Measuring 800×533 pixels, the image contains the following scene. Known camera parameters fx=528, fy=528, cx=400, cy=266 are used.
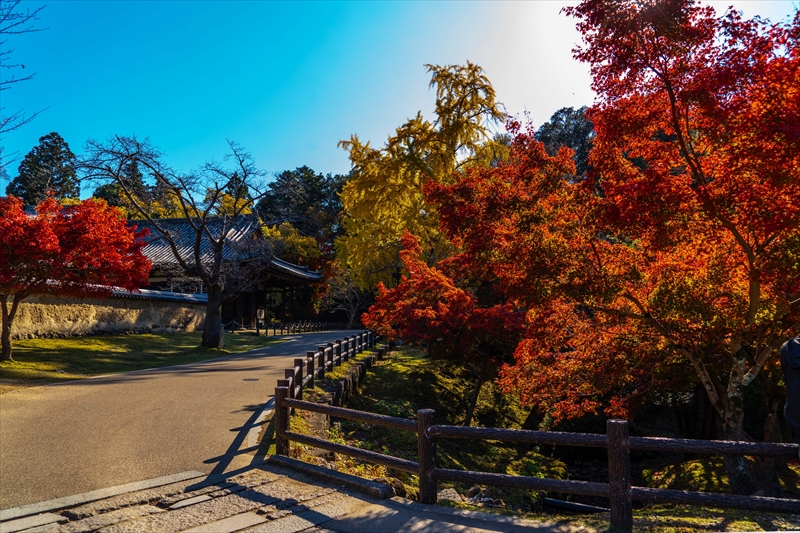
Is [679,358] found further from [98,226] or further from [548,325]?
[98,226]

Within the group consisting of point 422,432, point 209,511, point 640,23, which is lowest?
point 209,511

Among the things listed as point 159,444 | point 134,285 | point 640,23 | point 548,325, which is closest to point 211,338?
point 134,285

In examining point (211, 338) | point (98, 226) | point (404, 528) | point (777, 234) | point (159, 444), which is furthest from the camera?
point (211, 338)

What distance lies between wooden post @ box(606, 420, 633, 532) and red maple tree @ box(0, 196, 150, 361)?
1414cm

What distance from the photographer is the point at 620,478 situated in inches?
192

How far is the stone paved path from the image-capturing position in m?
4.81

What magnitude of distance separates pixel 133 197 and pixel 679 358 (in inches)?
719

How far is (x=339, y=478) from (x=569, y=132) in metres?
43.5

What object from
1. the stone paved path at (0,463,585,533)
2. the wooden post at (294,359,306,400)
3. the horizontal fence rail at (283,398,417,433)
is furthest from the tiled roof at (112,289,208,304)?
the stone paved path at (0,463,585,533)

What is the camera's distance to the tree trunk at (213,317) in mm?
21234

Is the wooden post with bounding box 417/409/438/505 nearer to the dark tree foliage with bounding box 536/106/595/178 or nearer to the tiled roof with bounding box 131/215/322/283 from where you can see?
the tiled roof with bounding box 131/215/322/283

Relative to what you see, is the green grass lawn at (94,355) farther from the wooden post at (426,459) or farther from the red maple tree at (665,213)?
the red maple tree at (665,213)

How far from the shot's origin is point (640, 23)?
6422 mm

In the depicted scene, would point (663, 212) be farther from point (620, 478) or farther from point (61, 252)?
point (61, 252)
